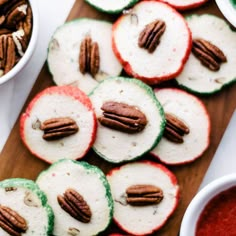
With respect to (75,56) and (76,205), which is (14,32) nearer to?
(75,56)

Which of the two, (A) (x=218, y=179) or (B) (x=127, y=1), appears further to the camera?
(B) (x=127, y=1)

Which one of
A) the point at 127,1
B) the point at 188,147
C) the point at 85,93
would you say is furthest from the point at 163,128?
the point at 127,1

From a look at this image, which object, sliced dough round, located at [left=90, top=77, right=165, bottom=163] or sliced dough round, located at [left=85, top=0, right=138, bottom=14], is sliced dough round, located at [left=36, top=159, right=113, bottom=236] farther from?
sliced dough round, located at [left=85, top=0, right=138, bottom=14]

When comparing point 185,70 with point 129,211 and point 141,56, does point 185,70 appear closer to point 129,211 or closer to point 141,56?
point 141,56

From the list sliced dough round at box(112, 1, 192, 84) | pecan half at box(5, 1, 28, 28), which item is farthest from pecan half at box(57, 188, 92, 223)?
pecan half at box(5, 1, 28, 28)

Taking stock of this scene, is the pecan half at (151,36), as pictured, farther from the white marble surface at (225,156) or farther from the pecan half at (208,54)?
the white marble surface at (225,156)
